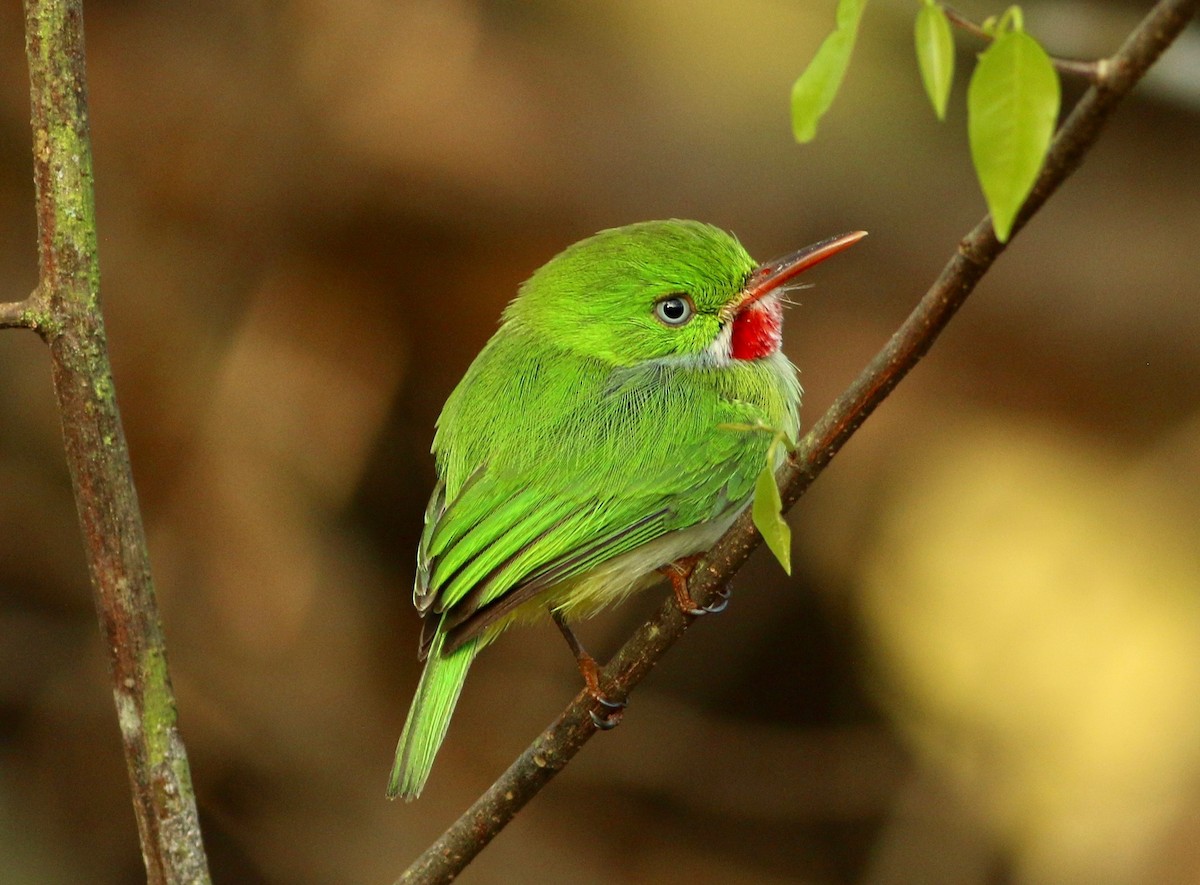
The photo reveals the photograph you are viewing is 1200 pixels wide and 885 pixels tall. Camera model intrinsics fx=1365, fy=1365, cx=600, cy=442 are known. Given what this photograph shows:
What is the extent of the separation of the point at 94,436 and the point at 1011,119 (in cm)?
156

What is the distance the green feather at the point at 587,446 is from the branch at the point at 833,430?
1.18 feet

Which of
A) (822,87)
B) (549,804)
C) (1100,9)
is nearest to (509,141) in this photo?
(1100,9)

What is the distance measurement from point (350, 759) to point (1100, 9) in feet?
13.4

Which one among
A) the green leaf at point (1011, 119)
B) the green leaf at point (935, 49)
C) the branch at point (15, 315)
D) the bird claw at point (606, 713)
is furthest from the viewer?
the bird claw at point (606, 713)

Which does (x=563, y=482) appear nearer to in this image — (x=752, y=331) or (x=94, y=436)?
(x=752, y=331)

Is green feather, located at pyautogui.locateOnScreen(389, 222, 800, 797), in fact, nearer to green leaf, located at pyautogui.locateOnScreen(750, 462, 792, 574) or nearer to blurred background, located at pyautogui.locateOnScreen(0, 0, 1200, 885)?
green leaf, located at pyautogui.locateOnScreen(750, 462, 792, 574)

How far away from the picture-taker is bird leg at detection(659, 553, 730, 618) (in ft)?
8.30

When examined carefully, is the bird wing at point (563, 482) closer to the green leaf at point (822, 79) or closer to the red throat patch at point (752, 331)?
the red throat patch at point (752, 331)

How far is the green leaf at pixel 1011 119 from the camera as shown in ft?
4.57

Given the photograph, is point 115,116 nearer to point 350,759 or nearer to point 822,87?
point 350,759

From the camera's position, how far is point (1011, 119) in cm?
141

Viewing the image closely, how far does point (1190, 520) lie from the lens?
5.29 metres

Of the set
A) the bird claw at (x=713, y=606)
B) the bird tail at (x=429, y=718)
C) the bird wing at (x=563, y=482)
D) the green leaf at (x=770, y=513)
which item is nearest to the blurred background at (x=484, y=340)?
the bird wing at (x=563, y=482)

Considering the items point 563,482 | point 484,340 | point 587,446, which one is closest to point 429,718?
point 563,482
